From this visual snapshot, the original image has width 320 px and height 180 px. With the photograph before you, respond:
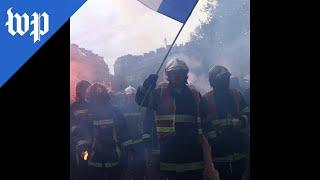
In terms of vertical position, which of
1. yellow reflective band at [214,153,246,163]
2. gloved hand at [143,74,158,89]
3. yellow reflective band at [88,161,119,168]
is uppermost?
gloved hand at [143,74,158,89]

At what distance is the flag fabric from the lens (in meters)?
3.92

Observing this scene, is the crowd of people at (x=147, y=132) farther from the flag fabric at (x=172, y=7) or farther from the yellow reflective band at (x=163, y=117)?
the flag fabric at (x=172, y=7)

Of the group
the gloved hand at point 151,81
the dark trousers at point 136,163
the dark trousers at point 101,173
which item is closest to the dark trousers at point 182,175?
the dark trousers at point 136,163

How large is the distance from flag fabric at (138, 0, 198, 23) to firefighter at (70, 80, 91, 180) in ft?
2.74

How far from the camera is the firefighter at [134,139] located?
3.94 m

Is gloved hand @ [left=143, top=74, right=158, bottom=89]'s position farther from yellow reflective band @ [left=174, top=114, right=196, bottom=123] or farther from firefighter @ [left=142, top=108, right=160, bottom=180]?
yellow reflective band @ [left=174, top=114, right=196, bottom=123]

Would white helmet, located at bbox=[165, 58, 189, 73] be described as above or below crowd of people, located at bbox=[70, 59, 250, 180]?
above

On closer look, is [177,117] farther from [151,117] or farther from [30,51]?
[30,51]

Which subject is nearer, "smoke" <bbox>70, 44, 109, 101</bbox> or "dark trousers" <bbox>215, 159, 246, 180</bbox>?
"smoke" <bbox>70, 44, 109, 101</bbox>

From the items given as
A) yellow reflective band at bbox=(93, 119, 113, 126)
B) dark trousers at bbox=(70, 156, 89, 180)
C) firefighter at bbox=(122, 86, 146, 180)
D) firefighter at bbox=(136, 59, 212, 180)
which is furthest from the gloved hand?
dark trousers at bbox=(70, 156, 89, 180)

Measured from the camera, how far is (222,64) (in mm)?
3982
